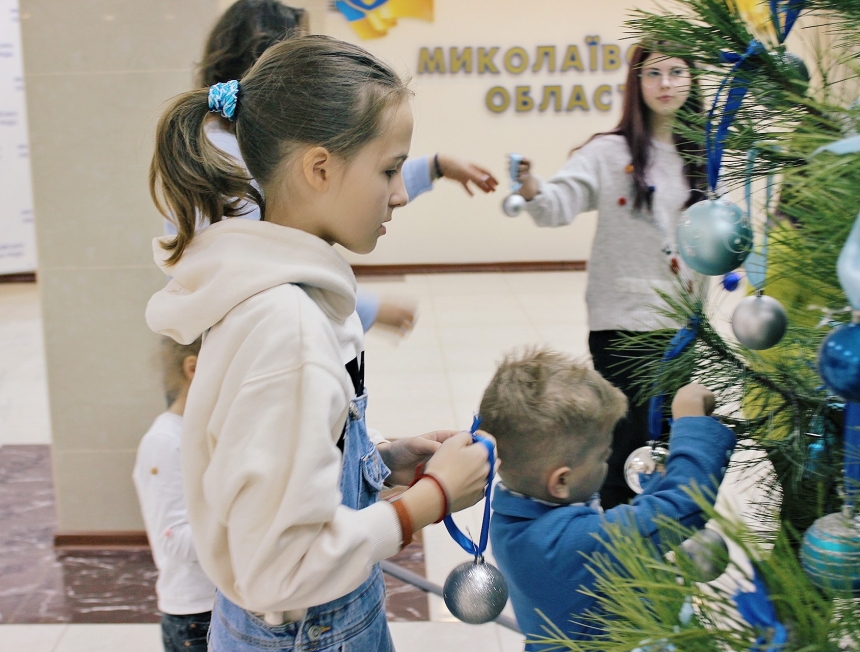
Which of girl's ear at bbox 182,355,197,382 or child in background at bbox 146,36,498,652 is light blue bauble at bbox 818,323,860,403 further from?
girl's ear at bbox 182,355,197,382

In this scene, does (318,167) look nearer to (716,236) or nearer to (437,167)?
(716,236)

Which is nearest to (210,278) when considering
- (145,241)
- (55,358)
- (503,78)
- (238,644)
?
(238,644)

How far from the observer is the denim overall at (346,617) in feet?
3.13

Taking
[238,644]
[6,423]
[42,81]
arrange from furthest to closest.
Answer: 1. [6,423]
2. [42,81]
3. [238,644]

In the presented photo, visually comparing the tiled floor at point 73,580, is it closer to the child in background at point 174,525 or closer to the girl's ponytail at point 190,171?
the child in background at point 174,525

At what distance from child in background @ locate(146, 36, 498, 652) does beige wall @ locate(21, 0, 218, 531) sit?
136 cm

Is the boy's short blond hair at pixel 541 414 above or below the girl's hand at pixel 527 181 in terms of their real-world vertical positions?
below

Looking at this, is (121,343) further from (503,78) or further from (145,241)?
(503,78)

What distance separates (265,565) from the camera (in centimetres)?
79

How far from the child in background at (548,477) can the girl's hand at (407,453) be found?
0.27ft

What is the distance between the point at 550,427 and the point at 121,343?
67.6 inches

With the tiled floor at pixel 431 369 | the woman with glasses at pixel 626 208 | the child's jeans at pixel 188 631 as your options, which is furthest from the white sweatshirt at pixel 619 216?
the child's jeans at pixel 188 631

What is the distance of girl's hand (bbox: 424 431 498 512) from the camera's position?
89 centimetres

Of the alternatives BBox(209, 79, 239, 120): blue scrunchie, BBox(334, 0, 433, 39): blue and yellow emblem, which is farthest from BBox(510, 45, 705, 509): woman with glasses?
BBox(334, 0, 433, 39): blue and yellow emblem
